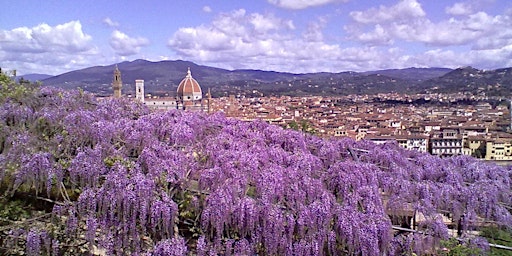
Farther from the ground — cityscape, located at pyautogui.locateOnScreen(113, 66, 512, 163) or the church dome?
the church dome

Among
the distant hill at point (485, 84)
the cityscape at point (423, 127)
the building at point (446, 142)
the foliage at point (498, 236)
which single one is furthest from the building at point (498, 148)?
the distant hill at point (485, 84)

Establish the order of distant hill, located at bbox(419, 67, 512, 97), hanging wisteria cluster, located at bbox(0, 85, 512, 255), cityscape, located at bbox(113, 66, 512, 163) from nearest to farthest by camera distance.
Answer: hanging wisteria cluster, located at bbox(0, 85, 512, 255), cityscape, located at bbox(113, 66, 512, 163), distant hill, located at bbox(419, 67, 512, 97)

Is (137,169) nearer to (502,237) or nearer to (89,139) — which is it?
(89,139)

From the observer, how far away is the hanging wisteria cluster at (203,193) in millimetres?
5422

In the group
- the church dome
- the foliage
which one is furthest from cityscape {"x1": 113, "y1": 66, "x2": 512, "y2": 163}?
the foliage

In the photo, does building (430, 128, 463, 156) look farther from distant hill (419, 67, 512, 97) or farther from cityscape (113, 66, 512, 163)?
distant hill (419, 67, 512, 97)

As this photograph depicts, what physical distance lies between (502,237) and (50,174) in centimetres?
627

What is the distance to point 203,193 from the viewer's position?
5742mm

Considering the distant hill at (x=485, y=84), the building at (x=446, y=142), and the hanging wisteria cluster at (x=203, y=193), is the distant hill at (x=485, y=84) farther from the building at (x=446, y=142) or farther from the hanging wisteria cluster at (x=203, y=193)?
the hanging wisteria cluster at (x=203, y=193)

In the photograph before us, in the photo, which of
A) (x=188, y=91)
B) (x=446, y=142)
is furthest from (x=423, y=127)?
(x=188, y=91)

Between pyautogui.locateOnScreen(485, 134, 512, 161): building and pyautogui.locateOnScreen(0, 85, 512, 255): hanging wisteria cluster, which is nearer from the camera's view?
pyautogui.locateOnScreen(0, 85, 512, 255): hanging wisteria cluster

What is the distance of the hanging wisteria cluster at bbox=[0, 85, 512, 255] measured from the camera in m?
5.42

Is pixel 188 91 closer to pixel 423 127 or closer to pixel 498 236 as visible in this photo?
pixel 423 127

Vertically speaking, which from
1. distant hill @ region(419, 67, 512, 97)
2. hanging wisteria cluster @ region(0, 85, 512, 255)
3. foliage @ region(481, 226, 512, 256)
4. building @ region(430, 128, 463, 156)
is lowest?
building @ region(430, 128, 463, 156)
